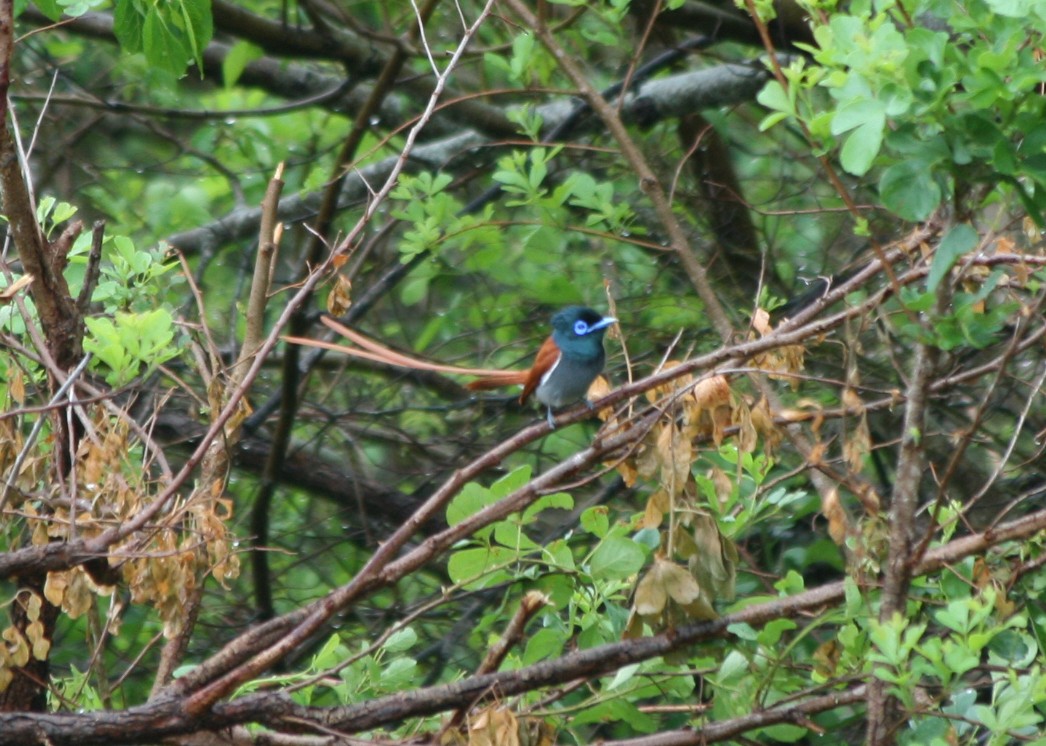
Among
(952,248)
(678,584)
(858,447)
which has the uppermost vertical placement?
(952,248)

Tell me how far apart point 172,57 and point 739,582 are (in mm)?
2419

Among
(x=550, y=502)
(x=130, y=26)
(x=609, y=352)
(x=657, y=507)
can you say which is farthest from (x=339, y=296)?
(x=609, y=352)

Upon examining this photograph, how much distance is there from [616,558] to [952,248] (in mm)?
1196

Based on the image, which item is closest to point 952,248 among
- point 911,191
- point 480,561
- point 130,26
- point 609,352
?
point 911,191

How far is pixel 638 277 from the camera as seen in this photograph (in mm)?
6305

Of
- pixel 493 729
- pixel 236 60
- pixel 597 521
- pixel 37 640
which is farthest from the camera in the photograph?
pixel 236 60

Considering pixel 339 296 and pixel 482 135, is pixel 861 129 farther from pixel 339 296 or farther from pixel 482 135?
pixel 482 135

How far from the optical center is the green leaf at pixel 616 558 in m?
3.21

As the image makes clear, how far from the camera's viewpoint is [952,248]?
2.40 meters

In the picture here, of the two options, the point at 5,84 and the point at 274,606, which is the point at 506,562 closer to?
the point at 5,84

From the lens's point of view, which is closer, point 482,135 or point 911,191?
point 911,191

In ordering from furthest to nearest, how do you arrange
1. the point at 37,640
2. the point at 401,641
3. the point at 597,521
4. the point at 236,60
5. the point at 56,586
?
1. the point at 236,60
2. the point at 401,641
3. the point at 597,521
4. the point at 37,640
5. the point at 56,586

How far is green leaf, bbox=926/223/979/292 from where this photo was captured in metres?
2.39

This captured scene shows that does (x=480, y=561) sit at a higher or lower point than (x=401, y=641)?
higher
